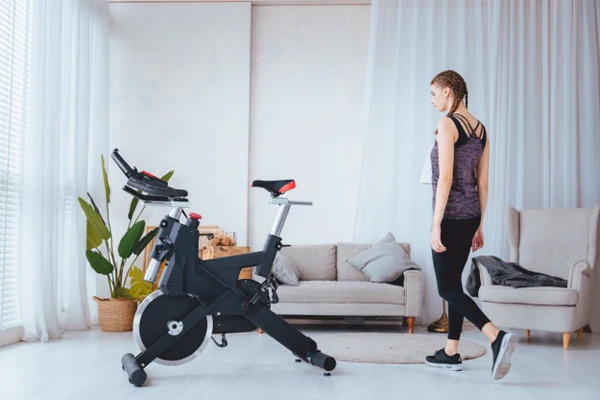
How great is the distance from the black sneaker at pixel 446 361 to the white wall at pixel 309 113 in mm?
2418

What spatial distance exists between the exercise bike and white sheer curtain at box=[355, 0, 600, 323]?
2415 mm

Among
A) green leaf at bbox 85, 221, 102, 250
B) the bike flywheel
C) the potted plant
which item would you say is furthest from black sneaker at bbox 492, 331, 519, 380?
green leaf at bbox 85, 221, 102, 250

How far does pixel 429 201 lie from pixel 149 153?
2.41 m

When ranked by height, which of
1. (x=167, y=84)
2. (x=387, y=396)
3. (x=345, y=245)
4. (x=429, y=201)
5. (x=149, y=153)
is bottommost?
(x=387, y=396)

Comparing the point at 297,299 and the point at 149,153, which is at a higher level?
the point at 149,153

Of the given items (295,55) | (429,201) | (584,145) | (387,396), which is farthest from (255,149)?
(387,396)

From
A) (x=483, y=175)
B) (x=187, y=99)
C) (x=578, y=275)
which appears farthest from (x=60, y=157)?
(x=578, y=275)

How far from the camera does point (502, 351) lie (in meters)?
2.87

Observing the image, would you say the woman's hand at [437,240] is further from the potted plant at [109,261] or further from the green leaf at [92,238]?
the green leaf at [92,238]

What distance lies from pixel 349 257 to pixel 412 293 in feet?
2.31

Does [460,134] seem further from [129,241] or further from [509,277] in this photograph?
[129,241]

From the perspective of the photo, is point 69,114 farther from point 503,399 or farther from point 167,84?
point 503,399

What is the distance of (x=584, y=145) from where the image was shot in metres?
5.48

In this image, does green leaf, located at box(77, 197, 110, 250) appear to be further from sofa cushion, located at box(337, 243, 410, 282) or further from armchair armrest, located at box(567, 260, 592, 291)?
armchair armrest, located at box(567, 260, 592, 291)
